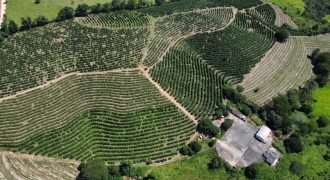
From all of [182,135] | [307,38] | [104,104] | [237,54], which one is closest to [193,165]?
[182,135]

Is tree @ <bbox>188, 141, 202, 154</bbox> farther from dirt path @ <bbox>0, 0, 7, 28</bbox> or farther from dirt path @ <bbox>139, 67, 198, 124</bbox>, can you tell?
dirt path @ <bbox>0, 0, 7, 28</bbox>

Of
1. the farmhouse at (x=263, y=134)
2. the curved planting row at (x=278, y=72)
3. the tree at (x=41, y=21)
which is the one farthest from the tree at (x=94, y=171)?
the tree at (x=41, y=21)

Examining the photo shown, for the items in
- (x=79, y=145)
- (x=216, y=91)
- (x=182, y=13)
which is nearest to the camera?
(x=79, y=145)

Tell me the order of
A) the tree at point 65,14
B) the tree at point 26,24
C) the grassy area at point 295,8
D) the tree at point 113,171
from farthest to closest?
the grassy area at point 295,8
the tree at point 65,14
the tree at point 26,24
the tree at point 113,171

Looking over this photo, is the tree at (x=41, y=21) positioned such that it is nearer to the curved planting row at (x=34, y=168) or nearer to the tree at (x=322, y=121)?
the curved planting row at (x=34, y=168)

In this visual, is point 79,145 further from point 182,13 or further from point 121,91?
point 182,13

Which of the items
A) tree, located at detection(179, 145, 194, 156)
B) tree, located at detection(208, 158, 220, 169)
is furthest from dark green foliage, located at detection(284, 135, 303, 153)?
tree, located at detection(179, 145, 194, 156)
